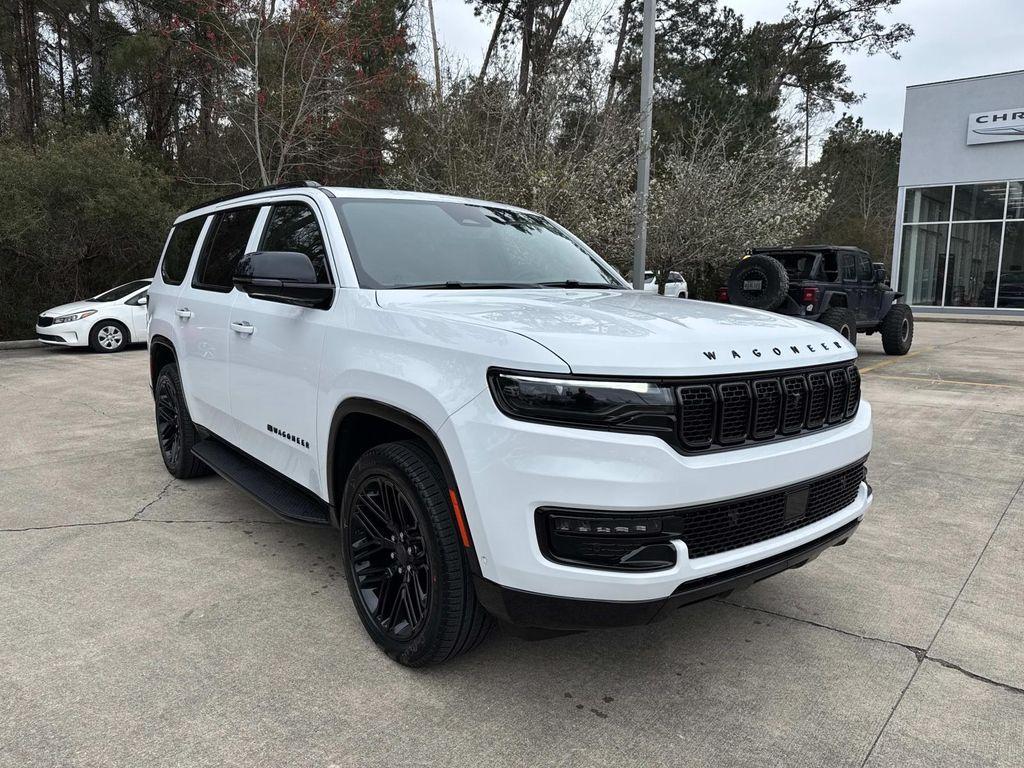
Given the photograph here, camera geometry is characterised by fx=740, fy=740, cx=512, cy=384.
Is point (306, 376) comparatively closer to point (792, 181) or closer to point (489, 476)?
point (489, 476)

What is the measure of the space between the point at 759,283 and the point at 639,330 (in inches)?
351

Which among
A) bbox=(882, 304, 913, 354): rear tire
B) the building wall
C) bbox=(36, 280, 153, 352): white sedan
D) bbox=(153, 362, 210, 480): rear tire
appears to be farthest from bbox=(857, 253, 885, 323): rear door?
the building wall

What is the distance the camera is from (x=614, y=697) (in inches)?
105

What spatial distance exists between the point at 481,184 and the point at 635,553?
970cm

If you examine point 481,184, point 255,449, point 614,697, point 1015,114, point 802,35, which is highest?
point 802,35

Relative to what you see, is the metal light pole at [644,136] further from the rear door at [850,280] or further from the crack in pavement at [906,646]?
the crack in pavement at [906,646]

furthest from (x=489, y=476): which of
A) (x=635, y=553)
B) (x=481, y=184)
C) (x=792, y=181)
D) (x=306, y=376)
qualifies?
(x=792, y=181)

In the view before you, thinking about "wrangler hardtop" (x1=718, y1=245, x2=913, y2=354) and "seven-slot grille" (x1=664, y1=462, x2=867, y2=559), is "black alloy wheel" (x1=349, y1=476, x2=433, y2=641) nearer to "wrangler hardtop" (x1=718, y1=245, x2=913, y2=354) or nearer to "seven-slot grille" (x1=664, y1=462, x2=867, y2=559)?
"seven-slot grille" (x1=664, y1=462, x2=867, y2=559)

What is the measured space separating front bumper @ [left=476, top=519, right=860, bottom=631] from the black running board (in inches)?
49.2

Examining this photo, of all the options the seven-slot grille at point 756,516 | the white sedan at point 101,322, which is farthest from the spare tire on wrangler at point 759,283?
the white sedan at point 101,322

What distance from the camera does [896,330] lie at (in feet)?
41.9

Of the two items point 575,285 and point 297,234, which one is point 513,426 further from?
point 297,234

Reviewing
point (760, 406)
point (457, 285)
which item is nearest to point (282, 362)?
point (457, 285)

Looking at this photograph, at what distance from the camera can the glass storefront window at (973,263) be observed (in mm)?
23203
